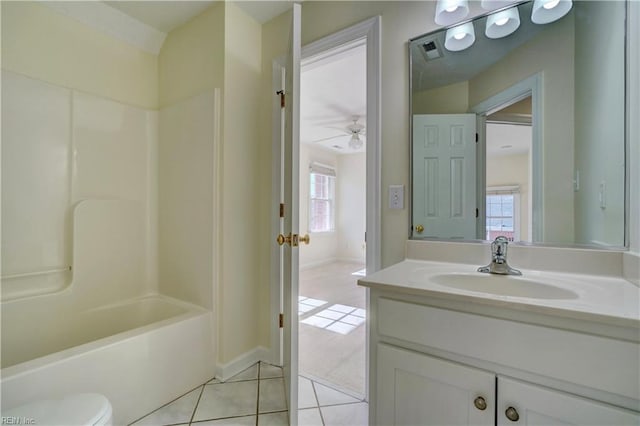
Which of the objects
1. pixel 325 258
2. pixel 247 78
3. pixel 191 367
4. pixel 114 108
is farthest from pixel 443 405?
pixel 325 258

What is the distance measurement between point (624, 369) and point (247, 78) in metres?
2.23

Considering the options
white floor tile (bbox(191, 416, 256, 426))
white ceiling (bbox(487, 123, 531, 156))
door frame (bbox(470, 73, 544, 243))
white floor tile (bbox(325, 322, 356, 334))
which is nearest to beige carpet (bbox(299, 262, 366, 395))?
white floor tile (bbox(325, 322, 356, 334))

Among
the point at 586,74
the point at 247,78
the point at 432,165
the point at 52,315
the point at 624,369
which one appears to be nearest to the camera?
the point at 624,369

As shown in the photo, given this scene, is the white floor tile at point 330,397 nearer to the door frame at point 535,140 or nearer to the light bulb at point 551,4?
the door frame at point 535,140

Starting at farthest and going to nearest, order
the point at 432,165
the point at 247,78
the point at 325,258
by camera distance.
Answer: the point at 325,258 → the point at 247,78 → the point at 432,165

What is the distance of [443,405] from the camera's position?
0.79m

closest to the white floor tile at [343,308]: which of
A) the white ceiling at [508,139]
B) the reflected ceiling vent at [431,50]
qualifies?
the white ceiling at [508,139]

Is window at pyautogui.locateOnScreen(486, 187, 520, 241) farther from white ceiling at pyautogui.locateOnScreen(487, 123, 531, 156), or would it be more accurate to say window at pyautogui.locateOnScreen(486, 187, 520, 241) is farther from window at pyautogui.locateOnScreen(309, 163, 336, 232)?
window at pyautogui.locateOnScreen(309, 163, 336, 232)

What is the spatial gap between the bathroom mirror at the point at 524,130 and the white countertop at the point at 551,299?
18 cm

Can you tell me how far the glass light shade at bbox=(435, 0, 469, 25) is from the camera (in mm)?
1258

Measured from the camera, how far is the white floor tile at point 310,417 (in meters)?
1.39

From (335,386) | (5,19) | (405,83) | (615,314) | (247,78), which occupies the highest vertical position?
(5,19)

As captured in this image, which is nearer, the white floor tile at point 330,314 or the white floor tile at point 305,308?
the white floor tile at point 330,314

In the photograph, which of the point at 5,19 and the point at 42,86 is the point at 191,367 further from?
the point at 5,19
